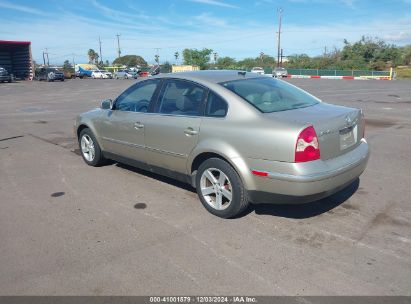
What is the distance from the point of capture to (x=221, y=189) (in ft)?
13.6

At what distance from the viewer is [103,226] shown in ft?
13.3

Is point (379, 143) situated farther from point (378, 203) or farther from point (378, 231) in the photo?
point (378, 231)

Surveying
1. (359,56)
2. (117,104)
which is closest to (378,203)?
(117,104)

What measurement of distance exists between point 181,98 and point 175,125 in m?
0.36

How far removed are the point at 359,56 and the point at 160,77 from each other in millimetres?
76403

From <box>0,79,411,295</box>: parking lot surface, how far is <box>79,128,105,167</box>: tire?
46 centimetres

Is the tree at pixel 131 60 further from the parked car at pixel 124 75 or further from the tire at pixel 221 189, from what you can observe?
the tire at pixel 221 189

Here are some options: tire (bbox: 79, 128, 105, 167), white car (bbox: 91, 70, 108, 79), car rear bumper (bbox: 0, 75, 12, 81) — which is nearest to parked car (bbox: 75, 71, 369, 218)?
tire (bbox: 79, 128, 105, 167)

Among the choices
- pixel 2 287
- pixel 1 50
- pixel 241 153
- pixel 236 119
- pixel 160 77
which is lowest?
pixel 2 287

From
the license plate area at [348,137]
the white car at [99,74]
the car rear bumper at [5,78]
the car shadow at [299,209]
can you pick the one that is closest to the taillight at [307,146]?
the license plate area at [348,137]

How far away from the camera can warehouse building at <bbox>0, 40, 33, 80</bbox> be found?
50281mm

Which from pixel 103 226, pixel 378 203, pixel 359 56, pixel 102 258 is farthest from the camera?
pixel 359 56

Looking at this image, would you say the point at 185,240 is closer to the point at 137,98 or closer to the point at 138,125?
the point at 138,125

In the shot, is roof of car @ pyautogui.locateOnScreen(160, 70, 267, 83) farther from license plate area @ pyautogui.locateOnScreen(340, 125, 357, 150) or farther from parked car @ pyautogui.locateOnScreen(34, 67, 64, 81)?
parked car @ pyautogui.locateOnScreen(34, 67, 64, 81)
